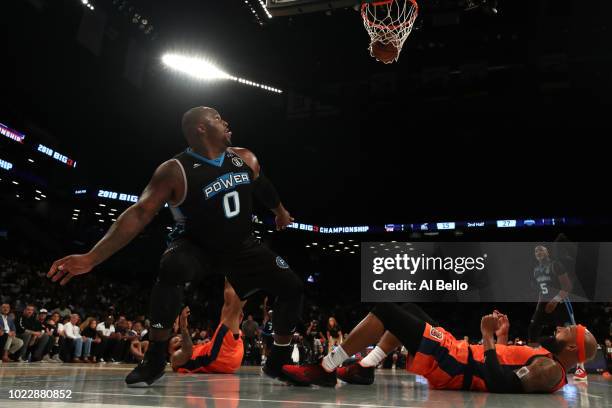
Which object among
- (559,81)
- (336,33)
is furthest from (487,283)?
(336,33)

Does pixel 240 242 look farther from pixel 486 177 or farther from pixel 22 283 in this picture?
pixel 486 177

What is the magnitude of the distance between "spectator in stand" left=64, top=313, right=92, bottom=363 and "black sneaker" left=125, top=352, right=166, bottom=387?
862 cm

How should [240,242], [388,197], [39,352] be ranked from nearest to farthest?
[240,242]
[39,352]
[388,197]

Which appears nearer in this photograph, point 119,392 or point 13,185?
point 119,392

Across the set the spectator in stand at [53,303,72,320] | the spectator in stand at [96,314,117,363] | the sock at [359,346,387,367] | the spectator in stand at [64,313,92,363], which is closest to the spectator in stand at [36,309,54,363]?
the spectator in stand at [64,313,92,363]

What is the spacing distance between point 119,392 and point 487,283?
22.0 meters

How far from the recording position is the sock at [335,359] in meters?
3.41

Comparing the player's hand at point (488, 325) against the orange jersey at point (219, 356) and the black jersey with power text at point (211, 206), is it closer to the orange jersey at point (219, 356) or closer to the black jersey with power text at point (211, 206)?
the black jersey with power text at point (211, 206)

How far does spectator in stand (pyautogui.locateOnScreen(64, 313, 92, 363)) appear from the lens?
10673 millimetres

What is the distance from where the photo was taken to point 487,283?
886 inches

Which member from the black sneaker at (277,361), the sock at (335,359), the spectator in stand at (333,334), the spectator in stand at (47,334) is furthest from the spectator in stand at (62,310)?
the sock at (335,359)

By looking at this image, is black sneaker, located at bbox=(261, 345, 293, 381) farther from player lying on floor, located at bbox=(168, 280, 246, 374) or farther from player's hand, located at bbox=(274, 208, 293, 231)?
player lying on floor, located at bbox=(168, 280, 246, 374)

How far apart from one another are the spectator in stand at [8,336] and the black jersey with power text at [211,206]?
8199 millimetres

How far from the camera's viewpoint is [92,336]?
11617 mm
